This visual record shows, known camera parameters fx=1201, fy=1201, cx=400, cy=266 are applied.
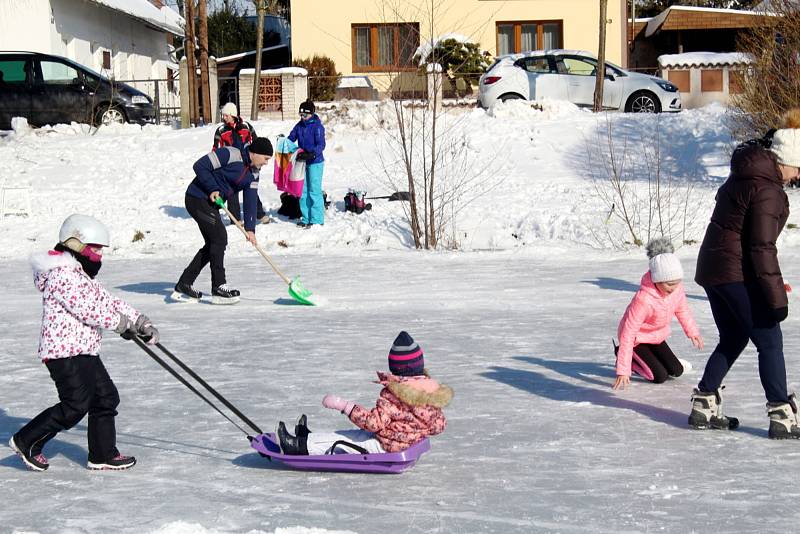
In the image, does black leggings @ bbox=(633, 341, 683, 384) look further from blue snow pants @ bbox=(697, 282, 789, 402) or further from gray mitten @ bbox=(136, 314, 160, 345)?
gray mitten @ bbox=(136, 314, 160, 345)

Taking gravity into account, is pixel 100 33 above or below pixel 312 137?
above

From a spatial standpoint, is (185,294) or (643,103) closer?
(185,294)

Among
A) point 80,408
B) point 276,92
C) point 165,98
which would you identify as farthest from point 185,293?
point 165,98

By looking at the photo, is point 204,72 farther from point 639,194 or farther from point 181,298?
point 181,298

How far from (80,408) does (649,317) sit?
3510mm

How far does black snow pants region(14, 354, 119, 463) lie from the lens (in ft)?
18.2

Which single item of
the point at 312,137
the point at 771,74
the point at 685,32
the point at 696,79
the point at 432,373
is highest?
the point at 685,32

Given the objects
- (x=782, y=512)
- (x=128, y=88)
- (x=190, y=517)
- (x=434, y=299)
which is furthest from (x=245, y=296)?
(x=128, y=88)

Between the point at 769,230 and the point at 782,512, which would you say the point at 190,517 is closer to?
the point at 782,512

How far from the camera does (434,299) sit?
1113 cm

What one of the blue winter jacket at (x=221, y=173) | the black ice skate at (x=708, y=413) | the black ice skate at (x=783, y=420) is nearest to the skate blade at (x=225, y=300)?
the blue winter jacket at (x=221, y=173)

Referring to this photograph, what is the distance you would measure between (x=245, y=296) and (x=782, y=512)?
7.34 metres

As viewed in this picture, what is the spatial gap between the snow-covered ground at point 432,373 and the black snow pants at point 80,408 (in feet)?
0.52

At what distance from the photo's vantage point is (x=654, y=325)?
7355 millimetres
